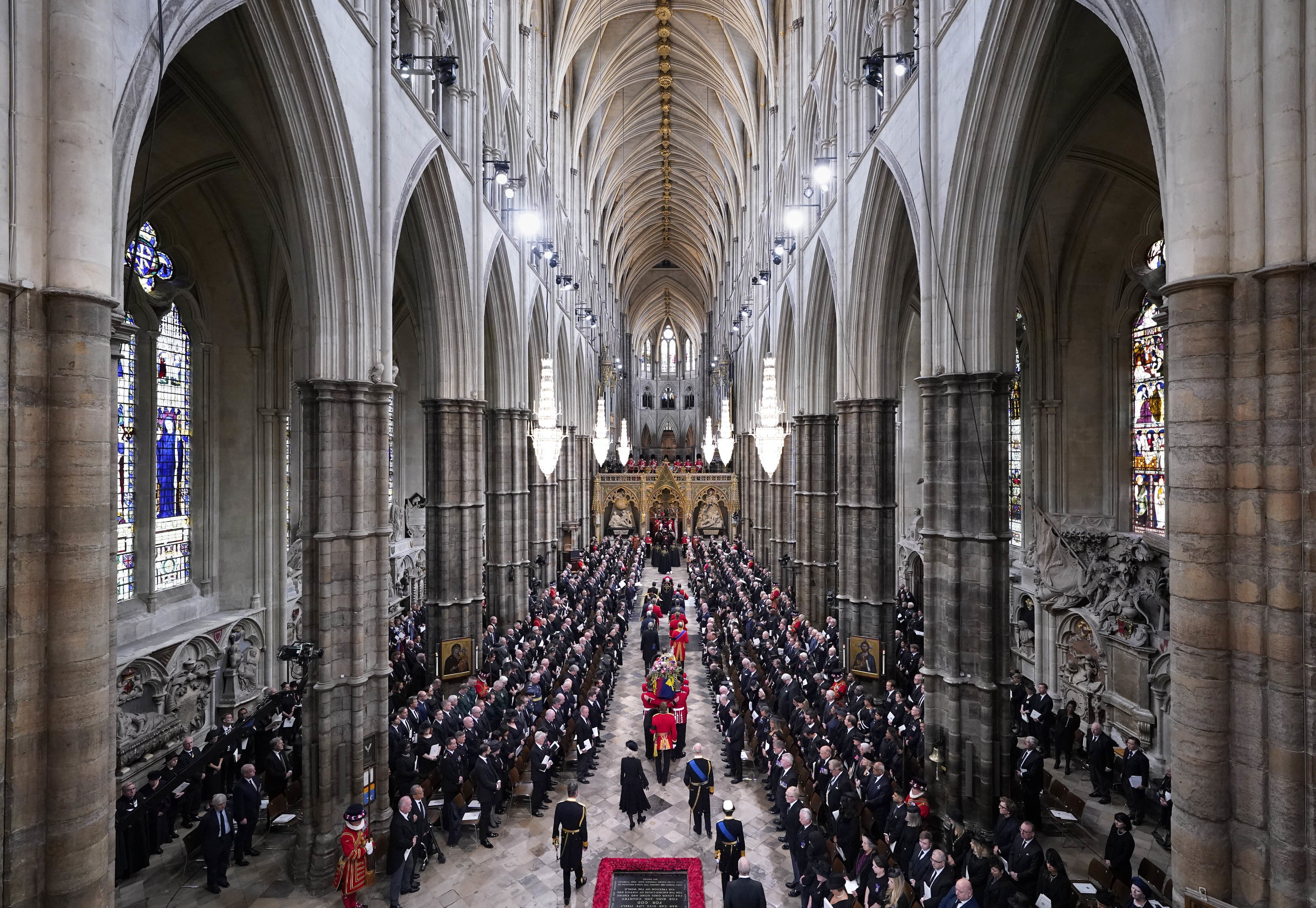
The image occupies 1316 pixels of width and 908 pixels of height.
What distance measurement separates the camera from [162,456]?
14.2m

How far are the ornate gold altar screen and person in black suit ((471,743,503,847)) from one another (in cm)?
3236

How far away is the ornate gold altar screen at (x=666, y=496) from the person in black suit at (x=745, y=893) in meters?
35.6

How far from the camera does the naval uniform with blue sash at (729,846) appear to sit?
8141 mm

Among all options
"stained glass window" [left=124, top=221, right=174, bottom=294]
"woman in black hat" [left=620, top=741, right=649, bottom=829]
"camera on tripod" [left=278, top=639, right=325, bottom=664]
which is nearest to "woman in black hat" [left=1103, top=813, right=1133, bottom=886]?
"woman in black hat" [left=620, top=741, right=649, bottom=829]

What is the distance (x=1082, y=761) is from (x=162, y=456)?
719 inches

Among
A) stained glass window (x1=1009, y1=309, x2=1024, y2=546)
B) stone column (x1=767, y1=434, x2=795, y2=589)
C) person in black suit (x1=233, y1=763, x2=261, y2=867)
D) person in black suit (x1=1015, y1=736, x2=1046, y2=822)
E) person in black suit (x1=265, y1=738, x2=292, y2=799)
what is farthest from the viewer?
stone column (x1=767, y1=434, x2=795, y2=589)

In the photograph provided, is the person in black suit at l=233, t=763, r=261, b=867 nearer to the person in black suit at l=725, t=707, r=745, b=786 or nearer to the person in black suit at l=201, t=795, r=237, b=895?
the person in black suit at l=201, t=795, r=237, b=895

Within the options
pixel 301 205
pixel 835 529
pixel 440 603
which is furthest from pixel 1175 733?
pixel 835 529

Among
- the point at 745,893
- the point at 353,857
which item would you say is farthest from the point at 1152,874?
the point at 353,857

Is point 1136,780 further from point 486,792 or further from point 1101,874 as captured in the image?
point 486,792

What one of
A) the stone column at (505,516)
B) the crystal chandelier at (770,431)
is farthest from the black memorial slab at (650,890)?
the stone column at (505,516)

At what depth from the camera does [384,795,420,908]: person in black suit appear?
830cm

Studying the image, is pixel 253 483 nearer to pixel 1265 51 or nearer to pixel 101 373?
pixel 101 373

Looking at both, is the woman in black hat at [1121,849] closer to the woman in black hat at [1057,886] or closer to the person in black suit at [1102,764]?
the woman in black hat at [1057,886]
